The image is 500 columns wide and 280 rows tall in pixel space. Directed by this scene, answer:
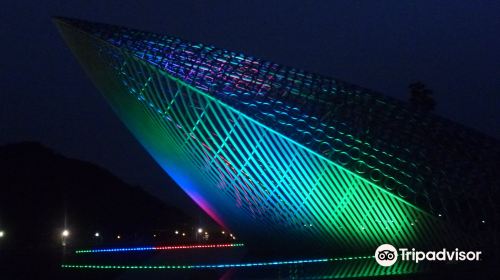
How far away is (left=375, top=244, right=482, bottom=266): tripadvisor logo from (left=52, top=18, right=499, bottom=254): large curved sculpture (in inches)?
19.4

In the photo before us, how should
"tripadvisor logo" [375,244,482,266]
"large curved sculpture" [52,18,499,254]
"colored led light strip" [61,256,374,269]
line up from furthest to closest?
"large curved sculpture" [52,18,499,254] < "colored led light strip" [61,256,374,269] < "tripadvisor logo" [375,244,482,266]

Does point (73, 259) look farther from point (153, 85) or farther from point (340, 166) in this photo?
point (340, 166)

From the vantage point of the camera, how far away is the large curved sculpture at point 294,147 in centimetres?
→ 1859

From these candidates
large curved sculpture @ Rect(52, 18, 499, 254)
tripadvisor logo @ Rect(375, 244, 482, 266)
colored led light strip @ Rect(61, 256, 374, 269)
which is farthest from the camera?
large curved sculpture @ Rect(52, 18, 499, 254)

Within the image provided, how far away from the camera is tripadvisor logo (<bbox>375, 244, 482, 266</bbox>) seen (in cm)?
1676

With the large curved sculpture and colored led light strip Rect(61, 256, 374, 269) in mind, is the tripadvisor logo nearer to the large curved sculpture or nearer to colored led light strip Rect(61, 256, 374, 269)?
the large curved sculpture

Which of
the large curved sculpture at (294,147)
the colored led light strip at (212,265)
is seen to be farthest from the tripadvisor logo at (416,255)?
the colored led light strip at (212,265)

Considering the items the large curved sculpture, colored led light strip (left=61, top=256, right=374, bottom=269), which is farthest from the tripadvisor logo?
colored led light strip (left=61, top=256, right=374, bottom=269)

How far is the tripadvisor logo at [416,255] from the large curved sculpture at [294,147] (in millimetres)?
492

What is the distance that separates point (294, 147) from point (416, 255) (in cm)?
481

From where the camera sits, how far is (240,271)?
16.7 meters

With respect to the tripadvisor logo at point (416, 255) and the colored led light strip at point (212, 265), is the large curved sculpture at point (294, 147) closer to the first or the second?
the tripadvisor logo at point (416, 255)

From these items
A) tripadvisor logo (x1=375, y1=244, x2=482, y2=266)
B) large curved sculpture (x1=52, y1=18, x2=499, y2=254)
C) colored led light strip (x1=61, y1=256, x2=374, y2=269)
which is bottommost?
tripadvisor logo (x1=375, y1=244, x2=482, y2=266)

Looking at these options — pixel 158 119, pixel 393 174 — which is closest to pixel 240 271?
pixel 393 174
